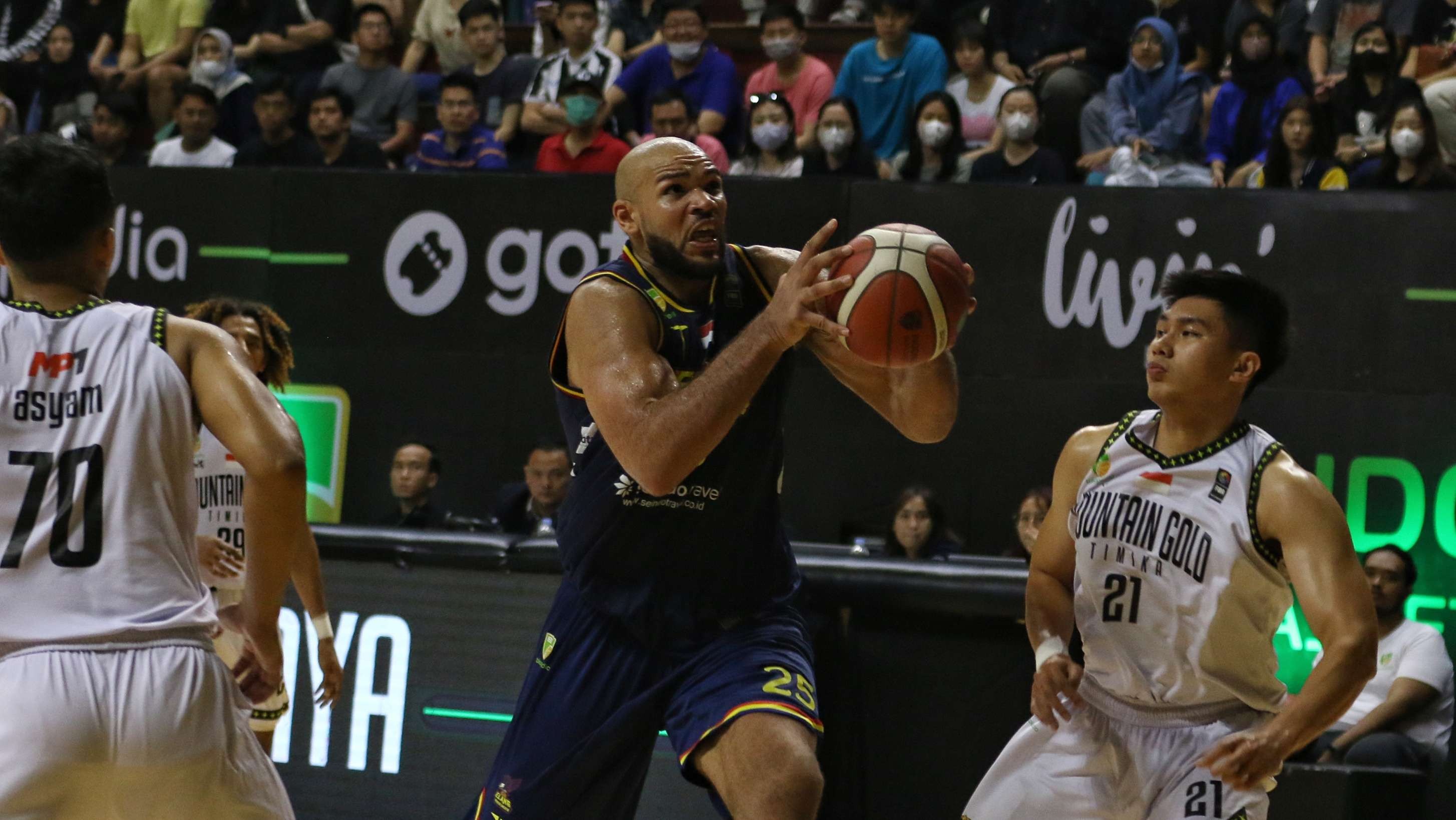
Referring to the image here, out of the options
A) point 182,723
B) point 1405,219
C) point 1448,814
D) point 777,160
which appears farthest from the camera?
point 777,160

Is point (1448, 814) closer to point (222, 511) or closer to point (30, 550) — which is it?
point (222, 511)

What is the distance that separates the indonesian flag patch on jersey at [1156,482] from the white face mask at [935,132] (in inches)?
221

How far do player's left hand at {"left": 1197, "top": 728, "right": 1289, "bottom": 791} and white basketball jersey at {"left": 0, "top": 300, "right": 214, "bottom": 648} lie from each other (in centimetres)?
229

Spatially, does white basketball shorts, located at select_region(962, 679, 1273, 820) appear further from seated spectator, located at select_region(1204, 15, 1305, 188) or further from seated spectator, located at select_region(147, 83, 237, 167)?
seated spectator, located at select_region(147, 83, 237, 167)

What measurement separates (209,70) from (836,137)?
5326 mm

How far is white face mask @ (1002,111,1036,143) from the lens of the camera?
942 cm

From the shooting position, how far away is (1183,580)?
406 centimetres

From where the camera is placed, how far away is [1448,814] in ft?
23.2

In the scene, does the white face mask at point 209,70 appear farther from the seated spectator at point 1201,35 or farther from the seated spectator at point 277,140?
the seated spectator at point 1201,35

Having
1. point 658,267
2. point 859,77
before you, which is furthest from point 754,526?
point 859,77

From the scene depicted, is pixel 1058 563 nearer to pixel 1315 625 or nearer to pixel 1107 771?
pixel 1107 771

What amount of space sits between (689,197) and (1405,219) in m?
5.40

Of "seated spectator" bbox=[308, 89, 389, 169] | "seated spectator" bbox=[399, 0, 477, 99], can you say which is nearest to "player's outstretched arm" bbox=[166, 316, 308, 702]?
"seated spectator" bbox=[308, 89, 389, 169]

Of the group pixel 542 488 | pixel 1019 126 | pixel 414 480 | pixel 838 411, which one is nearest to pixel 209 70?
pixel 414 480
